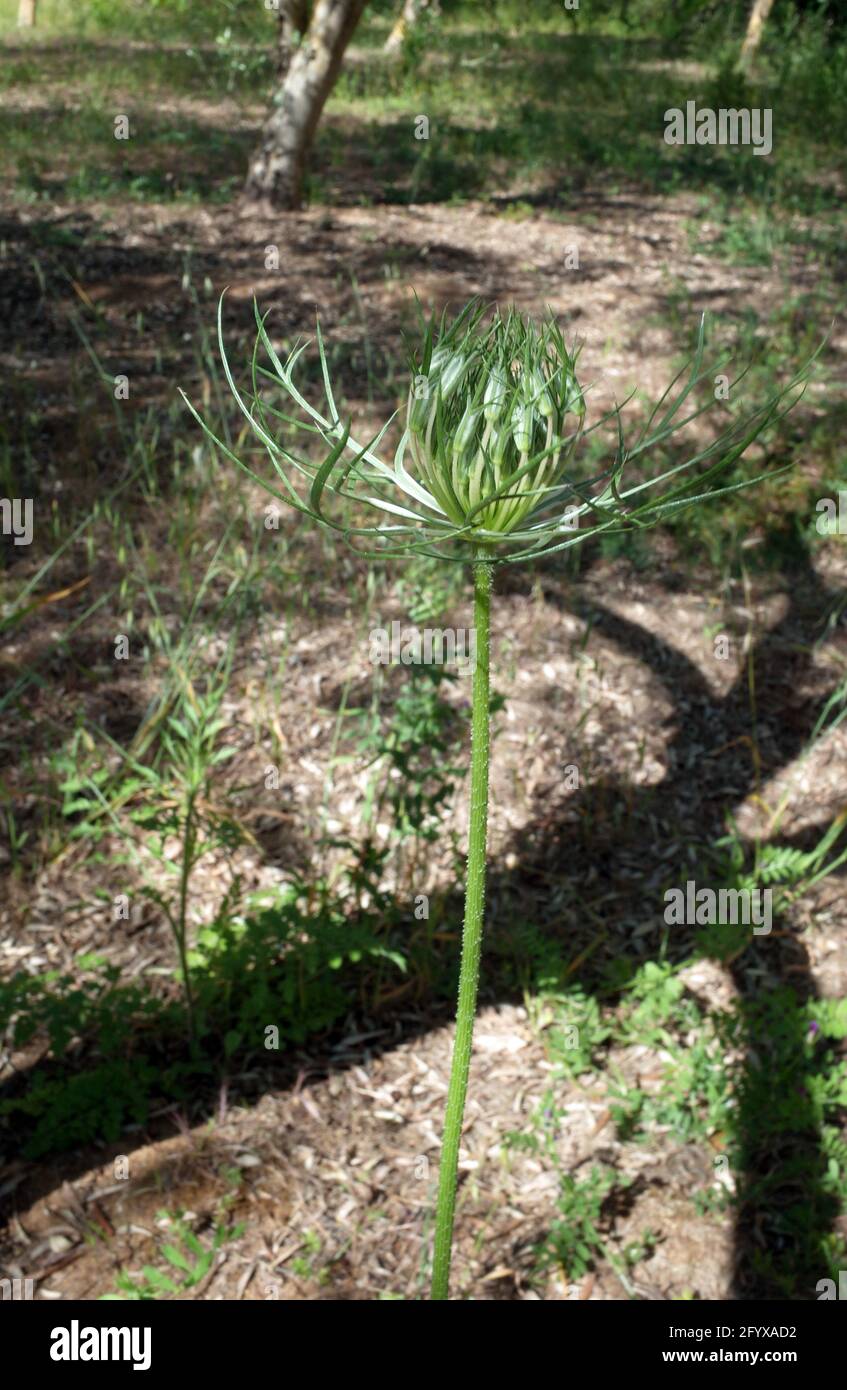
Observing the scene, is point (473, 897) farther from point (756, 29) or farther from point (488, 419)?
point (756, 29)

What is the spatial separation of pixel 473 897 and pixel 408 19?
13.4 meters

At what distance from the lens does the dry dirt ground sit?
232cm

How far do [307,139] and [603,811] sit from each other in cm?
549

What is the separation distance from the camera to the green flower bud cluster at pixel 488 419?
3.71 ft

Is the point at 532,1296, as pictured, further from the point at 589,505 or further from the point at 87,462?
the point at 87,462

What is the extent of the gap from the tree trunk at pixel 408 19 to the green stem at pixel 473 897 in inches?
484

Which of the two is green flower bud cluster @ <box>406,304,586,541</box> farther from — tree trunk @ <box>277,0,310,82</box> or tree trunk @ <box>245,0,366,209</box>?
tree trunk @ <box>277,0,310,82</box>

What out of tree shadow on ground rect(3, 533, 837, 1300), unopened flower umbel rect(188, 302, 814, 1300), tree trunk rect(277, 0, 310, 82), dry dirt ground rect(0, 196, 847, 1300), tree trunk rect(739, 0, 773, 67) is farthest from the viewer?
tree trunk rect(739, 0, 773, 67)

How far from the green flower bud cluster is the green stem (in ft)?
0.23

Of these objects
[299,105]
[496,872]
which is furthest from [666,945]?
[299,105]

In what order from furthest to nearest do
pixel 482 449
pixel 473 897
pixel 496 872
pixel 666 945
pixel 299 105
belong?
1. pixel 299 105
2. pixel 496 872
3. pixel 666 945
4. pixel 473 897
5. pixel 482 449

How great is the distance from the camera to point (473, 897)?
4.15 ft

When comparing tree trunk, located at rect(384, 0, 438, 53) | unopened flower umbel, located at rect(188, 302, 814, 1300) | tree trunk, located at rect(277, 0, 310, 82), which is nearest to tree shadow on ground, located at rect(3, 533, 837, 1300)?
unopened flower umbel, located at rect(188, 302, 814, 1300)

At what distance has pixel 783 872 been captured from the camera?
282cm
